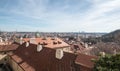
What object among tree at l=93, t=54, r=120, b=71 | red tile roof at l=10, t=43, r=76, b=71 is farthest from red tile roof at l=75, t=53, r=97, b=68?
tree at l=93, t=54, r=120, b=71

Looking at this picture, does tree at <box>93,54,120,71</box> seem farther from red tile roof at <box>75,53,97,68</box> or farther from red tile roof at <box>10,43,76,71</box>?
red tile roof at <box>10,43,76,71</box>

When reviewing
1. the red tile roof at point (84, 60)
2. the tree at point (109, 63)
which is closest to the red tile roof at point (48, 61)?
the red tile roof at point (84, 60)

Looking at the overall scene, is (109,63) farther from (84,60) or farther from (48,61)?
(48,61)

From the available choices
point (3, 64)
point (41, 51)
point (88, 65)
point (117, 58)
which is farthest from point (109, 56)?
point (3, 64)

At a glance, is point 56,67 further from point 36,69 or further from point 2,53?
point 2,53

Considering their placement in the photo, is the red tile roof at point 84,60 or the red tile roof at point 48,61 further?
the red tile roof at point 48,61

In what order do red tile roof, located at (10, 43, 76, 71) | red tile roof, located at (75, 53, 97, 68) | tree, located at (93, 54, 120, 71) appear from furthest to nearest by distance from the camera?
red tile roof, located at (10, 43, 76, 71) → red tile roof, located at (75, 53, 97, 68) → tree, located at (93, 54, 120, 71)

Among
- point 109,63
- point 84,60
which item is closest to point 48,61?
point 84,60

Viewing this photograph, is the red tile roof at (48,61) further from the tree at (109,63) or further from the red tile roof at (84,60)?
the tree at (109,63)
